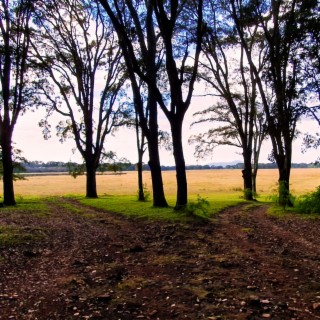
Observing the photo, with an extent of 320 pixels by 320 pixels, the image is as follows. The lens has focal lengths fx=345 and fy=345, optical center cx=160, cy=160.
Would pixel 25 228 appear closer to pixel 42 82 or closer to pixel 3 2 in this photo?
pixel 3 2

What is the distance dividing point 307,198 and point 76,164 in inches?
931

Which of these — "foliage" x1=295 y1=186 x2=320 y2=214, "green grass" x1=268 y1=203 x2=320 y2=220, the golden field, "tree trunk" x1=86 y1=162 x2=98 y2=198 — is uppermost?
"tree trunk" x1=86 y1=162 x2=98 y2=198

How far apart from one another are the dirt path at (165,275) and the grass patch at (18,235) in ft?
0.65

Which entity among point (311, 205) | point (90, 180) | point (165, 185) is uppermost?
point (90, 180)

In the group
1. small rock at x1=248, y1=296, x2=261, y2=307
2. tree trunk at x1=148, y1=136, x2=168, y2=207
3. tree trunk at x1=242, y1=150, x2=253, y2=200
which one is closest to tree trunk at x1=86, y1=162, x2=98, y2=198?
tree trunk at x1=148, y1=136, x2=168, y2=207

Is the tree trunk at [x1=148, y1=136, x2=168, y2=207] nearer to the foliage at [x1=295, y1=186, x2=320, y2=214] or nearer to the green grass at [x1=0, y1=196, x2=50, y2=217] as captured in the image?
the green grass at [x1=0, y1=196, x2=50, y2=217]

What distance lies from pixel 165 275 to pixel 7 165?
63.0ft

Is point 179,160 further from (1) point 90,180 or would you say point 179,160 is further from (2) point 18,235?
(1) point 90,180

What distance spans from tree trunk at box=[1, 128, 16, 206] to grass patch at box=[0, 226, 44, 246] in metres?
11.6

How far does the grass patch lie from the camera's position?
1014 cm

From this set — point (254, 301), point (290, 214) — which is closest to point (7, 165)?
point (290, 214)

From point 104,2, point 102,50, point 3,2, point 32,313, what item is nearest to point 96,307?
point 32,313

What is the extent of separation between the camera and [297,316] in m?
4.87

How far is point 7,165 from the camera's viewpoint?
75.7 ft
